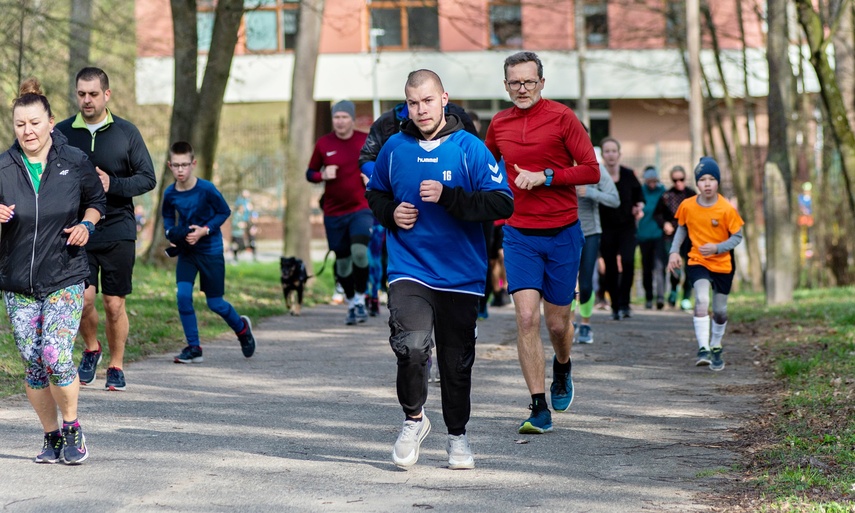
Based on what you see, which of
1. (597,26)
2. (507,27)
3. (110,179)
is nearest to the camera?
(110,179)

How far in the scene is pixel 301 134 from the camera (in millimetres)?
20625

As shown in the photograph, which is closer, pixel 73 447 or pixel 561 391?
pixel 73 447

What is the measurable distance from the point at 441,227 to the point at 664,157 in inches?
1333

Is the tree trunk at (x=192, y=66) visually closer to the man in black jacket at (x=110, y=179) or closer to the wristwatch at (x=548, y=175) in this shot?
the man in black jacket at (x=110, y=179)

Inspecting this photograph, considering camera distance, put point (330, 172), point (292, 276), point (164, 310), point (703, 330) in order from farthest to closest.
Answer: point (292, 276) < point (164, 310) < point (330, 172) < point (703, 330)

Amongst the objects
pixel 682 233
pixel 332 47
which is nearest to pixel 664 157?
pixel 332 47

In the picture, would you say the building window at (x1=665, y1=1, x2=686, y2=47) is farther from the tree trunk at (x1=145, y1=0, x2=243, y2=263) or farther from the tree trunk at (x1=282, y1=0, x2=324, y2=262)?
the tree trunk at (x1=145, y1=0, x2=243, y2=263)

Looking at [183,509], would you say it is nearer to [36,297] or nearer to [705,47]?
[36,297]

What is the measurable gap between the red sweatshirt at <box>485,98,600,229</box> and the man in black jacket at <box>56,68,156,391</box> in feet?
8.32

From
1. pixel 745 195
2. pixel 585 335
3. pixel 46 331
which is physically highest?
pixel 745 195

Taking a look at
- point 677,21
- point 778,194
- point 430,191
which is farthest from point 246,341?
point 677,21

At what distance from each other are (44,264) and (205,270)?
4.03 m

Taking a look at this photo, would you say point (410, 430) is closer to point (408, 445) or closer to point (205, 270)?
point (408, 445)

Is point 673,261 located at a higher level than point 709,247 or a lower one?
lower
